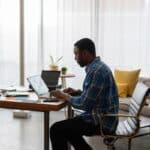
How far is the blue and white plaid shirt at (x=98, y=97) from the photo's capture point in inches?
111

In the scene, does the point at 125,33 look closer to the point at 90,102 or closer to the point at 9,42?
the point at 9,42

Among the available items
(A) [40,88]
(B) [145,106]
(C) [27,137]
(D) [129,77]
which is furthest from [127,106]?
(A) [40,88]

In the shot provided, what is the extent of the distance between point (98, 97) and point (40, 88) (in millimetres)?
592

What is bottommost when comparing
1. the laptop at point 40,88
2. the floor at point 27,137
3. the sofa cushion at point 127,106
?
the floor at point 27,137

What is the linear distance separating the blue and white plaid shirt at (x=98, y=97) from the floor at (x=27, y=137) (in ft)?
4.08

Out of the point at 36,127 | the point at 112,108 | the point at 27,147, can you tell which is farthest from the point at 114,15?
the point at 112,108

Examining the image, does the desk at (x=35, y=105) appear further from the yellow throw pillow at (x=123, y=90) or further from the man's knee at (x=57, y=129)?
the yellow throw pillow at (x=123, y=90)

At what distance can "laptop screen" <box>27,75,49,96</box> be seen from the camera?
3047mm

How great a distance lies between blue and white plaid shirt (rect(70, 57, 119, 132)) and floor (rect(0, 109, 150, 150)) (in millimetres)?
1245

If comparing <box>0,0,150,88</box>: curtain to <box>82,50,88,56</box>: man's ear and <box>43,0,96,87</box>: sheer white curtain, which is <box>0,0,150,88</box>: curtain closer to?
<box>43,0,96,87</box>: sheer white curtain

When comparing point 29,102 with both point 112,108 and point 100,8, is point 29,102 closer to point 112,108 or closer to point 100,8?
point 112,108

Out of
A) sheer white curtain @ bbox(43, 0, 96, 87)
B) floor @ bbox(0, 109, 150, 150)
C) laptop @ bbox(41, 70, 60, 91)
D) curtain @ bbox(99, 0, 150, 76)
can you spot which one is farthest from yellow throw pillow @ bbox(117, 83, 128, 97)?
laptop @ bbox(41, 70, 60, 91)

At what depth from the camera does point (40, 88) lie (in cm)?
313

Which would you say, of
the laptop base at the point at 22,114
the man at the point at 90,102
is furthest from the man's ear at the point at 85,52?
the laptop base at the point at 22,114
